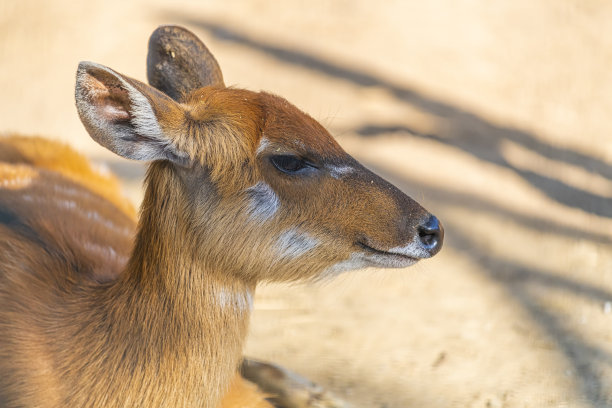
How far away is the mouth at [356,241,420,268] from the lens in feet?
9.31

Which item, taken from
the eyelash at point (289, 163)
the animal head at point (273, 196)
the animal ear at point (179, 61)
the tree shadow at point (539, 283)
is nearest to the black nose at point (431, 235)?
the animal head at point (273, 196)

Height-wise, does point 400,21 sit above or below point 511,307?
above

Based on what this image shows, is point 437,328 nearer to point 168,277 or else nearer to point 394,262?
point 394,262

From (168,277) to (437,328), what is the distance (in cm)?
204

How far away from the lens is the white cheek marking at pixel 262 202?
2.77 metres

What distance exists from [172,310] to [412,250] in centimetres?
90

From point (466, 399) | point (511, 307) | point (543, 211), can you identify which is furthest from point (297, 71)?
point (466, 399)

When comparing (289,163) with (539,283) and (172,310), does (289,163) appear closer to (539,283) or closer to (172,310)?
(172,310)

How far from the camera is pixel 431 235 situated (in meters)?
2.86

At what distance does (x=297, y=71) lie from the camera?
6691 mm

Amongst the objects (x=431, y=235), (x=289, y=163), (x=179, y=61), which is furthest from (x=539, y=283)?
(x=179, y=61)

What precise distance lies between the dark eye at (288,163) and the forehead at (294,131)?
1.4 inches

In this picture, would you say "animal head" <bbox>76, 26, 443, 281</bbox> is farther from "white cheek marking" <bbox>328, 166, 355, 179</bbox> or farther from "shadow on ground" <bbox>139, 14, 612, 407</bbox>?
"shadow on ground" <bbox>139, 14, 612, 407</bbox>

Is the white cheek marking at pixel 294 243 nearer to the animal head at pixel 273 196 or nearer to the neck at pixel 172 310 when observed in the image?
the animal head at pixel 273 196
